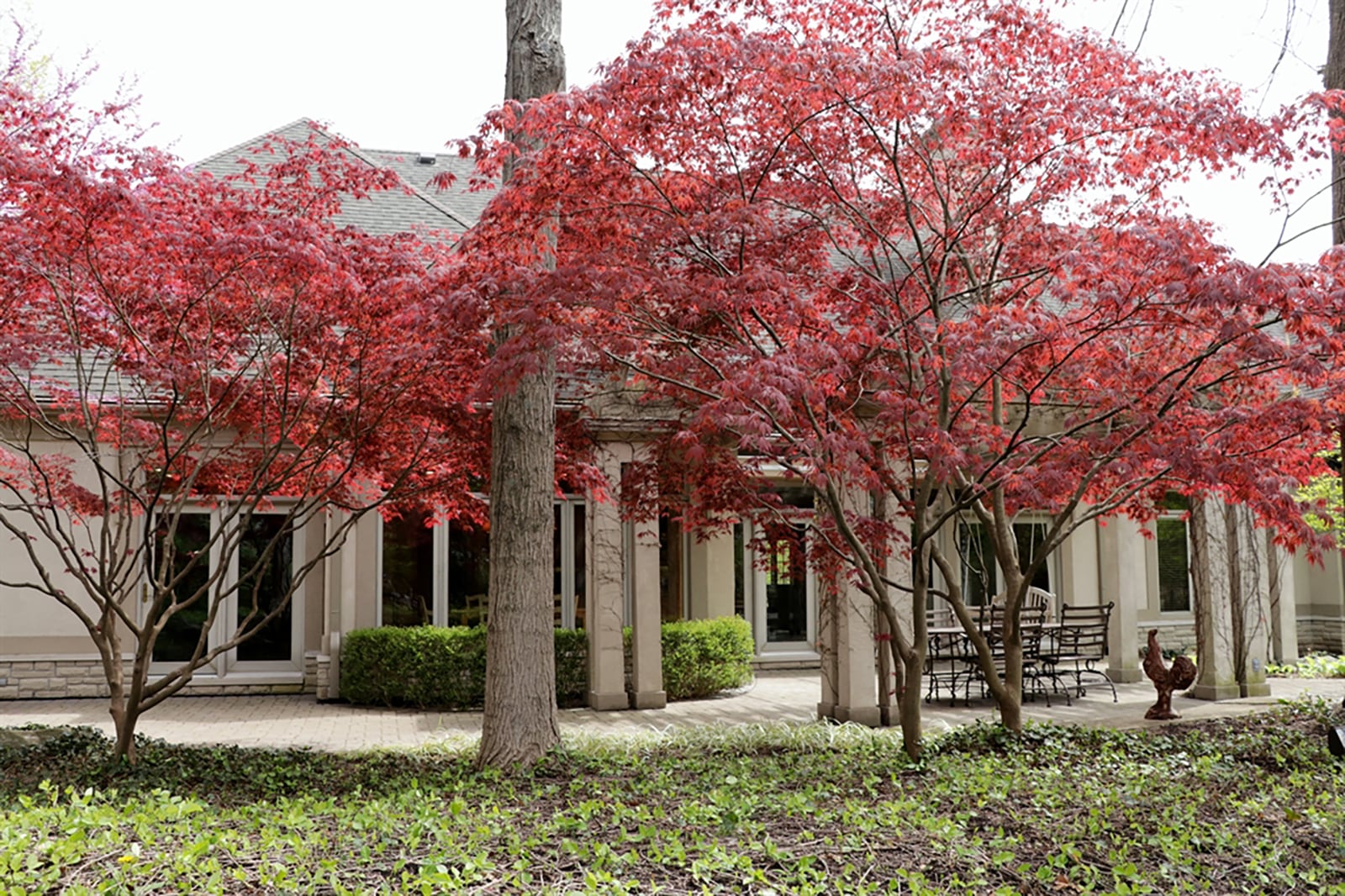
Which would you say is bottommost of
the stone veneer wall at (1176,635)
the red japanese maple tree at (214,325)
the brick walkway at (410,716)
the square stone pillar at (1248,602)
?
the brick walkway at (410,716)

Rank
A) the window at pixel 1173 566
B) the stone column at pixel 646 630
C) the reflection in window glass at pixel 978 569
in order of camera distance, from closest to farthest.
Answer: the stone column at pixel 646 630, the reflection in window glass at pixel 978 569, the window at pixel 1173 566

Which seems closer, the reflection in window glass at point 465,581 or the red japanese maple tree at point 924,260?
the red japanese maple tree at point 924,260

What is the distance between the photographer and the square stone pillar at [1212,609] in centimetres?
1225

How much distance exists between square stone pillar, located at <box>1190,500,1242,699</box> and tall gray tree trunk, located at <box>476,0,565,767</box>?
7.86 m

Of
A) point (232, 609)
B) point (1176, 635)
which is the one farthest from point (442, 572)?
point (1176, 635)

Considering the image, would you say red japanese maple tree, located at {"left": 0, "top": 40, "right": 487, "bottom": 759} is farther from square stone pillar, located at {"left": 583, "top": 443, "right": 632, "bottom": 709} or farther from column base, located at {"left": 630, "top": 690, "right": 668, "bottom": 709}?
column base, located at {"left": 630, "top": 690, "right": 668, "bottom": 709}

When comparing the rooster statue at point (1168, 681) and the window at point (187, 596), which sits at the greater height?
the window at point (187, 596)

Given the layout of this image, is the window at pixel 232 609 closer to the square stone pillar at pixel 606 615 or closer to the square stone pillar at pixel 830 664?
the square stone pillar at pixel 606 615

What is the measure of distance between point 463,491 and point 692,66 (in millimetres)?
4210

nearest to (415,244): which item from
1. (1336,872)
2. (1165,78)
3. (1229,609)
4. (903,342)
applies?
(903,342)

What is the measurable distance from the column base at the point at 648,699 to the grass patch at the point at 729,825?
4.54 meters

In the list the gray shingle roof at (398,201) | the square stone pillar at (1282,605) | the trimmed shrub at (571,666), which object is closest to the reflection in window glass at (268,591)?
the trimmed shrub at (571,666)

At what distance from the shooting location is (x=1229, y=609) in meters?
12.4

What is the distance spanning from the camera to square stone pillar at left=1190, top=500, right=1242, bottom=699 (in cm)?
1225
